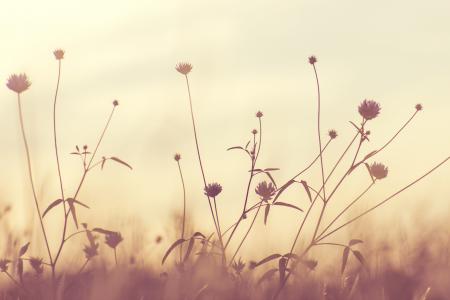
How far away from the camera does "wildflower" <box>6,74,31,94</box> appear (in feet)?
13.8

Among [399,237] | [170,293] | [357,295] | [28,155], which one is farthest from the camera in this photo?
[399,237]

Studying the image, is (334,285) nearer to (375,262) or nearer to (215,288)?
(375,262)

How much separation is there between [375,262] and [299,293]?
34.4 inches

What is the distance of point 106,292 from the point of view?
10.5 feet

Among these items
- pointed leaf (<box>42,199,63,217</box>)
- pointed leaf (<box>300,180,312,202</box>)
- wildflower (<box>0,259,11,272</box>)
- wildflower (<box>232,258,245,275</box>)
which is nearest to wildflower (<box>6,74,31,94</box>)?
pointed leaf (<box>42,199,63,217</box>)

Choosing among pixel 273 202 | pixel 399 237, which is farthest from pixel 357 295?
pixel 399 237

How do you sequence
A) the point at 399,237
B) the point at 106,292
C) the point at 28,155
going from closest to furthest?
the point at 106,292 < the point at 28,155 < the point at 399,237

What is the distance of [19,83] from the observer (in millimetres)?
4219

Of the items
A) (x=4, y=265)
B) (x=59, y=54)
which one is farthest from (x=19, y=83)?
(x=4, y=265)

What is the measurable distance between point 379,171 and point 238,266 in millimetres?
851

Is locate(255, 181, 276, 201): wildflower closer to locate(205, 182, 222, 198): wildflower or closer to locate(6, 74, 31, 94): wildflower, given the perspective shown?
locate(205, 182, 222, 198): wildflower

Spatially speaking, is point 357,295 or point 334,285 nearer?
point 357,295

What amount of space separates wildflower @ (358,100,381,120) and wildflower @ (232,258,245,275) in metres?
0.97

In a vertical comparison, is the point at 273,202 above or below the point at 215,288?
above
